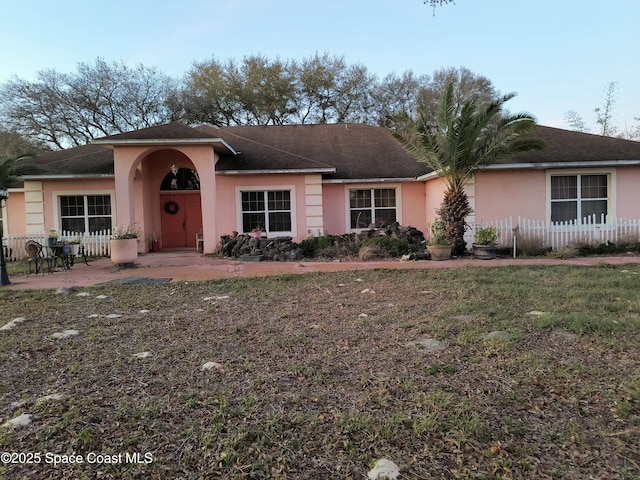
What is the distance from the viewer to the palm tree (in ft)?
38.2

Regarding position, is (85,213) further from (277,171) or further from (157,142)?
(277,171)

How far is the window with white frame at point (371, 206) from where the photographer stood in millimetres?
16188

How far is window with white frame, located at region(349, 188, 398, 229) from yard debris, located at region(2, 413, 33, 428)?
13749 mm

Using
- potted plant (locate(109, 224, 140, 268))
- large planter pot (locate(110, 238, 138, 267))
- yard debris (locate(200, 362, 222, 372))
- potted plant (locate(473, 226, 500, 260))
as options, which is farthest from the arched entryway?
yard debris (locate(200, 362, 222, 372))

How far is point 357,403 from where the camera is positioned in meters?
3.14

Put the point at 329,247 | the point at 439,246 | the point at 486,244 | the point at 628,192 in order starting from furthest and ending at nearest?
the point at 628,192
the point at 329,247
the point at 486,244
the point at 439,246

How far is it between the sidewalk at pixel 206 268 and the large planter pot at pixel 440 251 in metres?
0.33

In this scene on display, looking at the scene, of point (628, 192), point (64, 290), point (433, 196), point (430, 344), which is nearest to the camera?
point (430, 344)

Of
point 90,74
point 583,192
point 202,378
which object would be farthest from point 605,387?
point 90,74

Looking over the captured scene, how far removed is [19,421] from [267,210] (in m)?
12.5

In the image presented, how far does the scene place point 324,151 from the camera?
696 inches

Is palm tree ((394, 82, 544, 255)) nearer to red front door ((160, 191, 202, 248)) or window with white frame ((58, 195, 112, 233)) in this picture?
red front door ((160, 191, 202, 248))

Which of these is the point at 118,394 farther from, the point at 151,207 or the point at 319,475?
the point at 151,207

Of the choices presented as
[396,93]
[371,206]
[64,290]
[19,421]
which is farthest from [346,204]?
[396,93]
